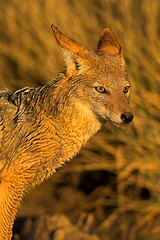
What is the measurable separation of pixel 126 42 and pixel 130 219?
2703 millimetres

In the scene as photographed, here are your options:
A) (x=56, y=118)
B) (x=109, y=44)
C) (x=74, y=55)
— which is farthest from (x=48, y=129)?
(x=109, y=44)

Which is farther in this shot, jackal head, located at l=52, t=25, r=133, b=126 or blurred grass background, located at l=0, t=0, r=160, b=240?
blurred grass background, located at l=0, t=0, r=160, b=240

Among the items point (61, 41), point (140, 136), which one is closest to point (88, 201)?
point (140, 136)

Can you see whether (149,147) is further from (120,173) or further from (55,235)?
(55,235)

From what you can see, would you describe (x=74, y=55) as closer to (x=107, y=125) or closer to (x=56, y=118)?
(x=56, y=118)

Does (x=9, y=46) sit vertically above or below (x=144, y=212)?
above

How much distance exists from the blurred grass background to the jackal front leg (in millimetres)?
2179

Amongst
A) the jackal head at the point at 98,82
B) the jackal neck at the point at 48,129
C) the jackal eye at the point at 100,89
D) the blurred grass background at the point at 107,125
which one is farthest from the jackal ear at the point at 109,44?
the blurred grass background at the point at 107,125

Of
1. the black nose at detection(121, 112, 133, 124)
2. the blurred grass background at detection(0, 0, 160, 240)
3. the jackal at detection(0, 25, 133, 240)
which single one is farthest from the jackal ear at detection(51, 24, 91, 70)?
the blurred grass background at detection(0, 0, 160, 240)

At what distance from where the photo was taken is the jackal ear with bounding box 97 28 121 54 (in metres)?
5.05

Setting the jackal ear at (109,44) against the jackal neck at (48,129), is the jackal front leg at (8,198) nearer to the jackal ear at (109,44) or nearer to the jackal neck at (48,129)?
the jackal neck at (48,129)

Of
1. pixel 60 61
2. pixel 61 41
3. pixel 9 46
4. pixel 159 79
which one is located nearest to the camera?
pixel 61 41

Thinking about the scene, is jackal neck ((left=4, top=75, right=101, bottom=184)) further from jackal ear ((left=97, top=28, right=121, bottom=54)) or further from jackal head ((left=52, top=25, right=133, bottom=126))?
jackal ear ((left=97, top=28, right=121, bottom=54))

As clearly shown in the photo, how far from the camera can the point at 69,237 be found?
561 centimetres
